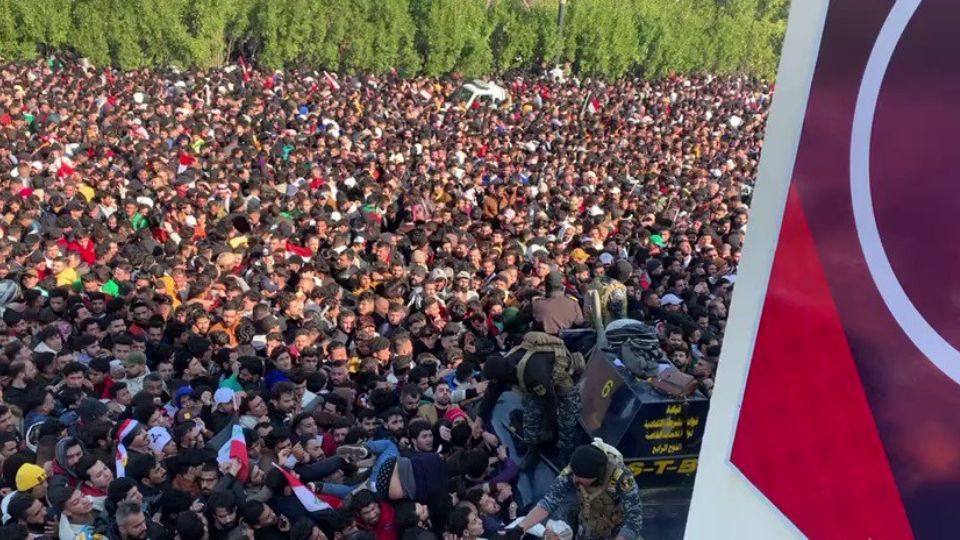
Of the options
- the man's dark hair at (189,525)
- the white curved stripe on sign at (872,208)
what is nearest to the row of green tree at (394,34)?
the man's dark hair at (189,525)

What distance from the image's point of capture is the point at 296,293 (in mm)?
8438

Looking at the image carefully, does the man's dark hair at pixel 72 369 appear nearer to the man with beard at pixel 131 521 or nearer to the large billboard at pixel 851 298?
the man with beard at pixel 131 521

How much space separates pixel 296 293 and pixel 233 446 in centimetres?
303


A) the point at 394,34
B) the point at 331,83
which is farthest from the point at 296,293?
the point at 394,34

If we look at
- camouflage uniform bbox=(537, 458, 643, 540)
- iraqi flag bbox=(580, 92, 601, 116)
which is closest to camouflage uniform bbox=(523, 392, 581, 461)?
camouflage uniform bbox=(537, 458, 643, 540)

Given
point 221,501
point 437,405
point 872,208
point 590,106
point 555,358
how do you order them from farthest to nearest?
1. point 590,106
2. point 437,405
3. point 555,358
4. point 221,501
5. point 872,208

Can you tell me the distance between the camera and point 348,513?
499 cm

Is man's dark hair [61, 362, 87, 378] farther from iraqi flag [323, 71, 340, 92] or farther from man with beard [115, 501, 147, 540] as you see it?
iraqi flag [323, 71, 340, 92]

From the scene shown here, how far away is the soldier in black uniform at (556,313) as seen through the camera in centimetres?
826

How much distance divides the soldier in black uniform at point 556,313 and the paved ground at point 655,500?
1478 millimetres

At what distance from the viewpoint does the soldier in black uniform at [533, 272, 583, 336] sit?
826cm

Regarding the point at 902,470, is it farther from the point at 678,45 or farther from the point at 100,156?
the point at 678,45

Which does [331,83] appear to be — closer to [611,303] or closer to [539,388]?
[611,303]

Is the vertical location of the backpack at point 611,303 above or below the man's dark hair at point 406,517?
below
